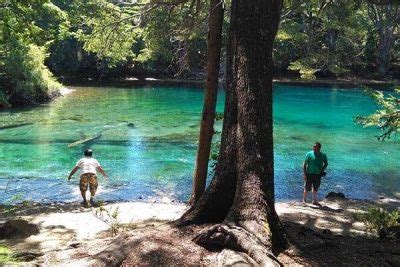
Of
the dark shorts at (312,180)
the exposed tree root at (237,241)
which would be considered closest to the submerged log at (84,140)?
the dark shorts at (312,180)

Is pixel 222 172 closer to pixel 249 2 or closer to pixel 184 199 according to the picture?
pixel 249 2

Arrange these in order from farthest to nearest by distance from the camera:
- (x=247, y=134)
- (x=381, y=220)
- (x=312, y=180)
Answer: (x=312, y=180), (x=381, y=220), (x=247, y=134)

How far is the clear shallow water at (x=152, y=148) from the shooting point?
51.0 ft

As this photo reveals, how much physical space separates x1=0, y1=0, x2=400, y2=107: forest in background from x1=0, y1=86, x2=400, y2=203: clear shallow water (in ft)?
9.03

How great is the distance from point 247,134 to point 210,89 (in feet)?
9.34

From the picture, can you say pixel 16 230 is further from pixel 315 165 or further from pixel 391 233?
pixel 315 165

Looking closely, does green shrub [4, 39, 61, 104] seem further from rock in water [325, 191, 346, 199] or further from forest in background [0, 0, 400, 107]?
rock in water [325, 191, 346, 199]

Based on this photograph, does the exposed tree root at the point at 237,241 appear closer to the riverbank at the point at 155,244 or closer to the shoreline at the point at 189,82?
the riverbank at the point at 155,244

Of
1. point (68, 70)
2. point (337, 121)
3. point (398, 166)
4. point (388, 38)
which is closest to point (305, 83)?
point (388, 38)

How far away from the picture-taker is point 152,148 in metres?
21.2

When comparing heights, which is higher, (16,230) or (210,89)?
(210,89)

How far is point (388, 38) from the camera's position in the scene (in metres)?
52.2

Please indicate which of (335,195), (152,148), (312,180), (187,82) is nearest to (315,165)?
(312,180)

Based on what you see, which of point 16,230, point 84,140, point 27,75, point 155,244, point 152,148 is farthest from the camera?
point 27,75
